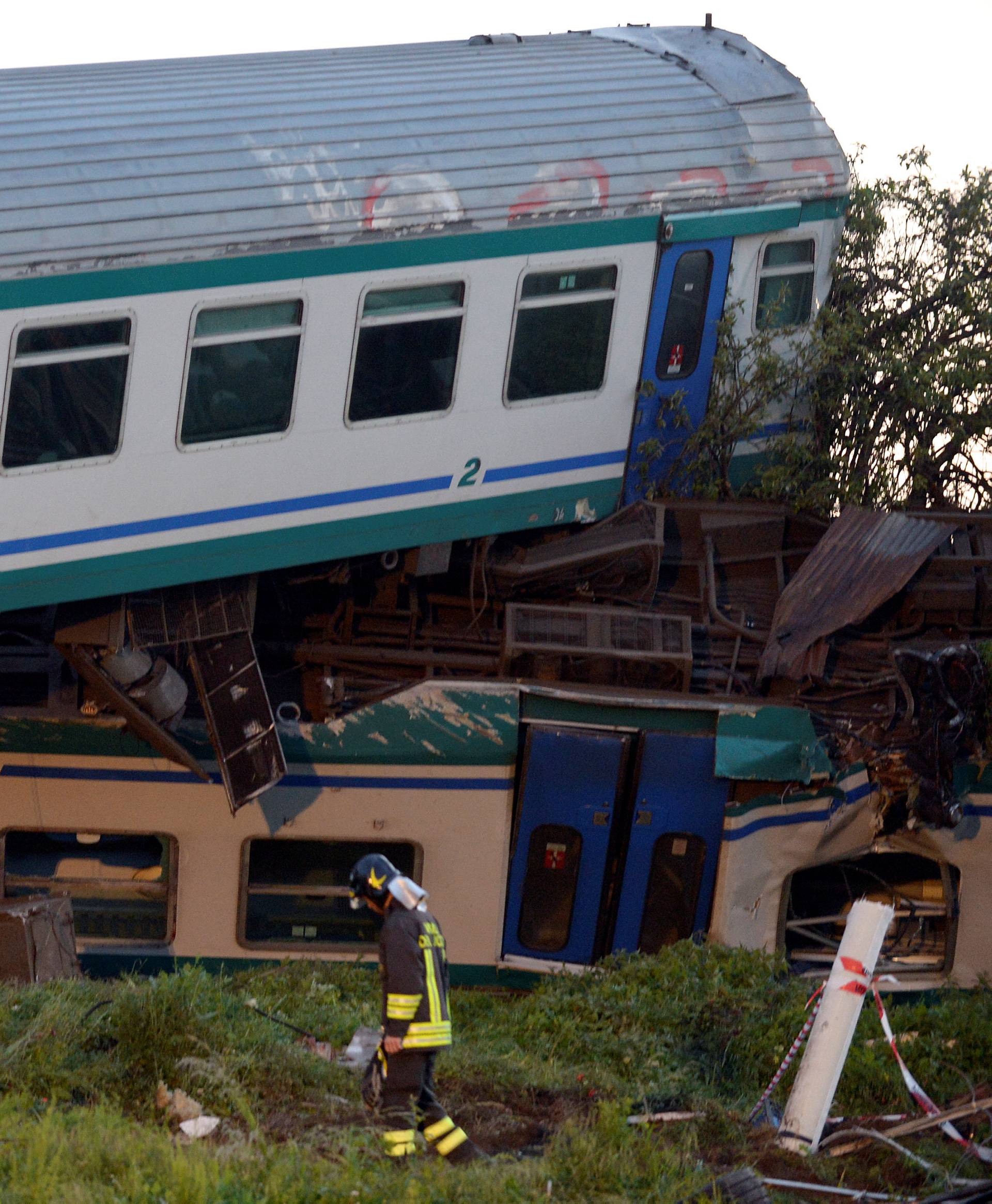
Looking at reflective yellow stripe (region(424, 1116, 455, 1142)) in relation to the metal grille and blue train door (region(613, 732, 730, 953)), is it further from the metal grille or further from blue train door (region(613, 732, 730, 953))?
the metal grille

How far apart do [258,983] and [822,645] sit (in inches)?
166

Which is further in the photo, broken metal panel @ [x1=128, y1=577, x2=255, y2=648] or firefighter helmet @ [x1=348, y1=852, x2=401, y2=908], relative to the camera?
broken metal panel @ [x1=128, y1=577, x2=255, y2=648]

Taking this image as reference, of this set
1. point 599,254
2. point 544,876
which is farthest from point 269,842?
point 599,254

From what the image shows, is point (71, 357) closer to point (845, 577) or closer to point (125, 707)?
point (125, 707)

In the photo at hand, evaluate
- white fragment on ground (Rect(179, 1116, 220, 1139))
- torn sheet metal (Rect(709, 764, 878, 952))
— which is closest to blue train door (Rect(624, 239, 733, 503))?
torn sheet metal (Rect(709, 764, 878, 952))

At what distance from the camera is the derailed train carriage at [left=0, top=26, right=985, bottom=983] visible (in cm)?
882

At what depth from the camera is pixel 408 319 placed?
9.47m

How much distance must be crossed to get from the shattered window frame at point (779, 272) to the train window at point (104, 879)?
557cm

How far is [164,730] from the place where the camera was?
927 centimetres

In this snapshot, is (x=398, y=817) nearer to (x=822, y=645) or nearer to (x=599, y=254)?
(x=822, y=645)

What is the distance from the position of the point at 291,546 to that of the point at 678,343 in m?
3.16

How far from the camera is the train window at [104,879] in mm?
9609

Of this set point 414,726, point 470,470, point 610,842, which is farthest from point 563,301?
point 610,842

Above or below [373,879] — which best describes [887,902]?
below
